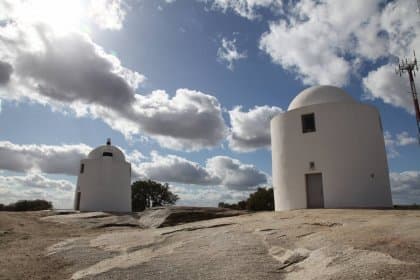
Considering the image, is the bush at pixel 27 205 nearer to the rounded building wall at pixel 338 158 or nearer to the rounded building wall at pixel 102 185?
the rounded building wall at pixel 102 185

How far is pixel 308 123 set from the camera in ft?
53.9

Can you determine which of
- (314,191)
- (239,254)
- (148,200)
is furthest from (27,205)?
(239,254)

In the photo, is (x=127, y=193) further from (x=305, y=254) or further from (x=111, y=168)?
(x=305, y=254)

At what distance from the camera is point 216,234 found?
849cm

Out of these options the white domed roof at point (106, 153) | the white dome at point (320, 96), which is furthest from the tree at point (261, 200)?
the white dome at point (320, 96)

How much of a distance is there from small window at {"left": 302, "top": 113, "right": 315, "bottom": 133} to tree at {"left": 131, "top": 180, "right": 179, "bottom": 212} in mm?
28855

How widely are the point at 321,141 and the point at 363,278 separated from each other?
12.0 metres

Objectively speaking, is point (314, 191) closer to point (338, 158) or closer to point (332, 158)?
point (332, 158)

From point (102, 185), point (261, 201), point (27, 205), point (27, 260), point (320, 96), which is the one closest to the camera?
point (27, 260)

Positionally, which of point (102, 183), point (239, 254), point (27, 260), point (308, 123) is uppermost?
point (308, 123)

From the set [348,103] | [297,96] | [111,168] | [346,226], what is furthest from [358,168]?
[111,168]

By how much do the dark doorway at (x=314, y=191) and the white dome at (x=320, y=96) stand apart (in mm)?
4080

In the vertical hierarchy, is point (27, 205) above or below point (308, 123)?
below

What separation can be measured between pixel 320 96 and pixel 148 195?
29622 mm
